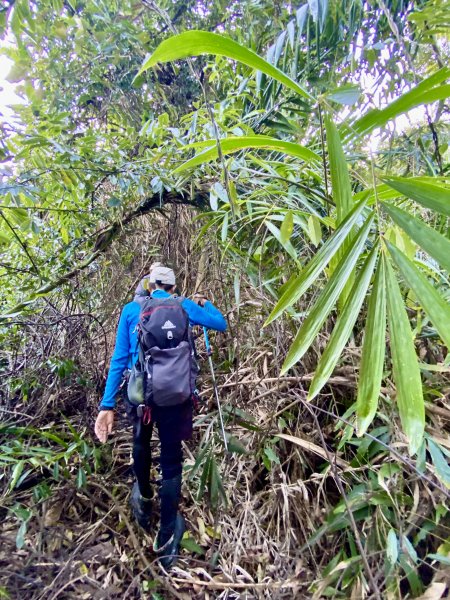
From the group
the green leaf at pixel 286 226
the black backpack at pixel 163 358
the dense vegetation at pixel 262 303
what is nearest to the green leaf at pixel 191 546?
the dense vegetation at pixel 262 303

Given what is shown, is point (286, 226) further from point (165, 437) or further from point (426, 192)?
point (165, 437)

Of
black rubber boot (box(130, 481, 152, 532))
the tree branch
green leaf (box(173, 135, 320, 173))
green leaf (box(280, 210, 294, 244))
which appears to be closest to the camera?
green leaf (box(173, 135, 320, 173))

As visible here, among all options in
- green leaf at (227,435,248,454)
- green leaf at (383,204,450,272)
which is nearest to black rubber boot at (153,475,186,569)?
green leaf at (227,435,248,454)

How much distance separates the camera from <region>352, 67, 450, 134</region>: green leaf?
0.69 meters

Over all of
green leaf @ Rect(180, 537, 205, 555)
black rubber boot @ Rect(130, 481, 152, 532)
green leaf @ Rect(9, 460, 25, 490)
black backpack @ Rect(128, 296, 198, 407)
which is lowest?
green leaf @ Rect(180, 537, 205, 555)

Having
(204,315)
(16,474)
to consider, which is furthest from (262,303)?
(16,474)

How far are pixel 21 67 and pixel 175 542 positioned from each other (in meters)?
2.21

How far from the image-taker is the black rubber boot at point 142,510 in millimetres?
1764

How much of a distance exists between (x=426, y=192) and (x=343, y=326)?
1.00 feet

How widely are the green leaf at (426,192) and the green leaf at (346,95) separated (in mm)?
218

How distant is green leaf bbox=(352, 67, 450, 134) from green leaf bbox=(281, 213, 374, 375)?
252mm

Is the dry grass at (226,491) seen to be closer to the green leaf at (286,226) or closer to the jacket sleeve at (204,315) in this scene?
the jacket sleeve at (204,315)

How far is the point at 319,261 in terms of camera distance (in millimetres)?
797

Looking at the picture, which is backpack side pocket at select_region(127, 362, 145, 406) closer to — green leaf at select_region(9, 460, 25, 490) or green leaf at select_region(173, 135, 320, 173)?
green leaf at select_region(9, 460, 25, 490)
